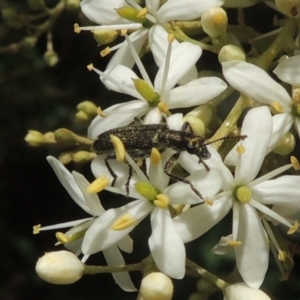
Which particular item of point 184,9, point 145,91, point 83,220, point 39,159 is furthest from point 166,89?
point 39,159

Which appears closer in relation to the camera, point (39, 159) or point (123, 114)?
point (123, 114)

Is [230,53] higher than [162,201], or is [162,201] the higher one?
[230,53]

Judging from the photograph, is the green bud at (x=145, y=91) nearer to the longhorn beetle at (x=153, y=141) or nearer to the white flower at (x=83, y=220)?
the longhorn beetle at (x=153, y=141)

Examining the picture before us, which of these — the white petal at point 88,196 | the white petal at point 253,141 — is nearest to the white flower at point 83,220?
the white petal at point 88,196

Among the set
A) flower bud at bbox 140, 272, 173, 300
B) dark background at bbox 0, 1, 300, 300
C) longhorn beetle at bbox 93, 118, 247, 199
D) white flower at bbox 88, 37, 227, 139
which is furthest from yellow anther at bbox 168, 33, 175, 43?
dark background at bbox 0, 1, 300, 300

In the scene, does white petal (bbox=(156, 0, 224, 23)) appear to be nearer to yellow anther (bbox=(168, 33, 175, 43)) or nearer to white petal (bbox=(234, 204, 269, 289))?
yellow anther (bbox=(168, 33, 175, 43))

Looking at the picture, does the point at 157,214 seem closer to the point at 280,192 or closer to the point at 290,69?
the point at 280,192
